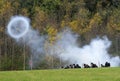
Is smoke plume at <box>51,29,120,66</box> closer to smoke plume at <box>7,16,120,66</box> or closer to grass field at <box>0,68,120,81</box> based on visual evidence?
smoke plume at <box>7,16,120,66</box>

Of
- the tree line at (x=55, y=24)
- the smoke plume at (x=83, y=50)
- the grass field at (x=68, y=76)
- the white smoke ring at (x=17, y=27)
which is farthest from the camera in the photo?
the white smoke ring at (x=17, y=27)

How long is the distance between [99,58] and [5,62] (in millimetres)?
14917

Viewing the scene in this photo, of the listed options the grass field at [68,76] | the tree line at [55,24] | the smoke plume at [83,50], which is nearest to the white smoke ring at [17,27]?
the tree line at [55,24]

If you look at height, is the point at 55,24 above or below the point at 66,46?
above

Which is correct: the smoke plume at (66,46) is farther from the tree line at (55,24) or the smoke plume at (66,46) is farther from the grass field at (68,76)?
the grass field at (68,76)

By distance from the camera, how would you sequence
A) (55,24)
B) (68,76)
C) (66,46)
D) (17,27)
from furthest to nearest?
(55,24), (17,27), (66,46), (68,76)

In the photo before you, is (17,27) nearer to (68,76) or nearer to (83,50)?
(83,50)

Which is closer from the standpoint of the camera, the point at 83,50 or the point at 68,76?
the point at 68,76

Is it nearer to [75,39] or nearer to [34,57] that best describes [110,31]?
[75,39]

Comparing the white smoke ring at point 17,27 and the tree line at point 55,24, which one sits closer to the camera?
the tree line at point 55,24

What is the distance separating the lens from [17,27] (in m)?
70.6

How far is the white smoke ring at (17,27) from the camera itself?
6881 centimetres

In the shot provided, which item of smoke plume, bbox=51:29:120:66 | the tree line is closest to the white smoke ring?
the tree line

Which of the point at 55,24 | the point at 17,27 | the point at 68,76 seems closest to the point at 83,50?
the point at 55,24
